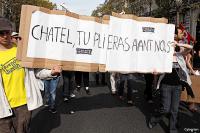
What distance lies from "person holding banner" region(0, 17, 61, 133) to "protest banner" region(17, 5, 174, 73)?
276 mm

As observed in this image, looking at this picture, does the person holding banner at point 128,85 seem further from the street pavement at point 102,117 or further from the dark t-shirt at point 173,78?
the dark t-shirt at point 173,78

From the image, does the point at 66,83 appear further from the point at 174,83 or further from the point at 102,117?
the point at 174,83

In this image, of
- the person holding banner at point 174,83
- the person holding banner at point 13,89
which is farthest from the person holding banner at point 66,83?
the person holding banner at point 13,89

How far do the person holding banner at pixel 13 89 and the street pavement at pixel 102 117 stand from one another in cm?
261

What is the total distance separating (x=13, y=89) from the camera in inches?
178

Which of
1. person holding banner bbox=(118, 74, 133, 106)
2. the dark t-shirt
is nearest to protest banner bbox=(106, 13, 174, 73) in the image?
the dark t-shirt

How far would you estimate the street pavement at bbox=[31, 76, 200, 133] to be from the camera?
7.48m

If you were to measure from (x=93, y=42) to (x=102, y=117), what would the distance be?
286 centimetres

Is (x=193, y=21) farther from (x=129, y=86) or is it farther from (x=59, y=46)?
(x=59, y=46)

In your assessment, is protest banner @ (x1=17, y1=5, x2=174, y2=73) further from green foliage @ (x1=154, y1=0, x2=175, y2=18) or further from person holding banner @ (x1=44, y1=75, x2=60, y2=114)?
green foliage @ (x1=154, y1=0, x2=175, y2=18)

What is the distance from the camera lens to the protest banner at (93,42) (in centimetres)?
523

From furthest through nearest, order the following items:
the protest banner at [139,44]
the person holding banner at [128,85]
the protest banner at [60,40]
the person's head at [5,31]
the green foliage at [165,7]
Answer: the green foliage at [165,7], the person holding banner at [128,85], the protest banner at [139,44], the protest banner at [60,40], the person's head at [5,31]

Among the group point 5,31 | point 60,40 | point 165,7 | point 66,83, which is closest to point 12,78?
point 5,31

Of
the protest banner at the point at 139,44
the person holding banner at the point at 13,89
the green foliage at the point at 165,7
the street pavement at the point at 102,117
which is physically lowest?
the street pavement at the point at 102,117
